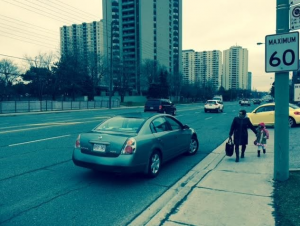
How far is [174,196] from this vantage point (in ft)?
15.0

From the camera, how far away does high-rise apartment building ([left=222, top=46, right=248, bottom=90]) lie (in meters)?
144

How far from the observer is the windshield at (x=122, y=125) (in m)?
5.76

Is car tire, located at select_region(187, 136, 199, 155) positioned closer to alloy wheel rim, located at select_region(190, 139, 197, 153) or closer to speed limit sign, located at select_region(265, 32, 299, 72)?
alloy wheel rim, located at select_region(190, 139, 197, 153)

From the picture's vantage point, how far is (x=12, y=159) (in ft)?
23.7

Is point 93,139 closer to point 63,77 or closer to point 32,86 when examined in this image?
point 63,77

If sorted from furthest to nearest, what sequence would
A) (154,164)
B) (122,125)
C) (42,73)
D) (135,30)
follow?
(135,30)
(42,73)
(122,125)
(154,164)

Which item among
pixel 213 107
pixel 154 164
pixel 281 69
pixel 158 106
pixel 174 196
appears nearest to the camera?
pixel 174 196

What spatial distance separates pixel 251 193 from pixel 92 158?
128 inches

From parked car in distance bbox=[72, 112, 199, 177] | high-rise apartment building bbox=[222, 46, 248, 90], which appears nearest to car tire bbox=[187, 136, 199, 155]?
parked car in distance bbox=[72, 112, 199, 177]

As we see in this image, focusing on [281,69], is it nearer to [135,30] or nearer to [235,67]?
[135,30]

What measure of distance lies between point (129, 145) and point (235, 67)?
510 feet

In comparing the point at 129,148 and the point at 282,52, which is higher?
the point at 282,52

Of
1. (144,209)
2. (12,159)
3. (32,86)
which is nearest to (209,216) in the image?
(144,209)

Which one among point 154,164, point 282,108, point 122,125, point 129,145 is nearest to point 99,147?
point 129,145
